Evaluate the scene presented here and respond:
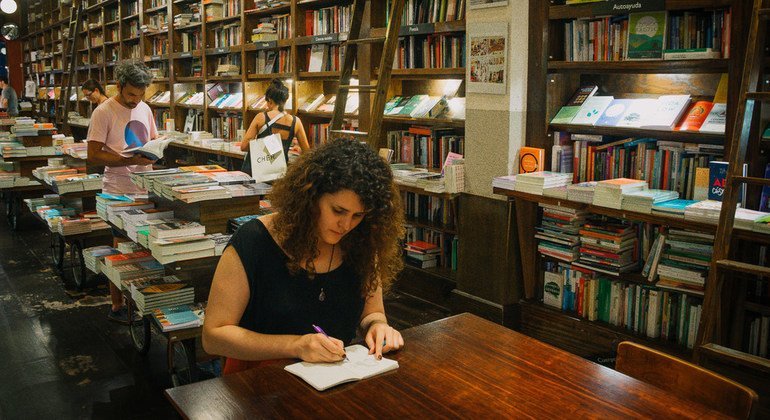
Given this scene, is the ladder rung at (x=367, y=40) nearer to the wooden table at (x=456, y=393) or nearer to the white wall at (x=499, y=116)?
the white wall at (x=499, y=116)

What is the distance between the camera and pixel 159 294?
3.30m

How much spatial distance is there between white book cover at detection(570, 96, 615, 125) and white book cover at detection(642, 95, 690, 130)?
0.29 meters

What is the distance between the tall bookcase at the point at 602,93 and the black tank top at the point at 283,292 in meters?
1.83

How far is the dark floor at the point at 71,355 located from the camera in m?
3.29

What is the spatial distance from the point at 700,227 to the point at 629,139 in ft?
2.81

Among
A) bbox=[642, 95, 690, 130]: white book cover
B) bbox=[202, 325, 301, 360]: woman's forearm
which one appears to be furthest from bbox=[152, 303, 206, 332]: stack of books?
bbox=[642, 95, 690, 130]: white book cover

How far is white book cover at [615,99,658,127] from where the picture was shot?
357cm

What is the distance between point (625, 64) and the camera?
3533mm

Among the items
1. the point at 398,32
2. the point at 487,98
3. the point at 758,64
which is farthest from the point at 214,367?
the point at 758,64

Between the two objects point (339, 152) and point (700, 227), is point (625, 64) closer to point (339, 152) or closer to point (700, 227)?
point (700, 227)

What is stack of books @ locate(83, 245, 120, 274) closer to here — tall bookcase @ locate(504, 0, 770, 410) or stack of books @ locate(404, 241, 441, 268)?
stack of books @ locate(404, 241, 441, 268)

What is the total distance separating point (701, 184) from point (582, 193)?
0.56 metres

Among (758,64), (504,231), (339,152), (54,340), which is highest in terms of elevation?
(758,64)

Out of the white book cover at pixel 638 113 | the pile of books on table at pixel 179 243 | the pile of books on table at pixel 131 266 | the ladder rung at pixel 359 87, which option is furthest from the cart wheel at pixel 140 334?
the white book cover at pixel 638 113
